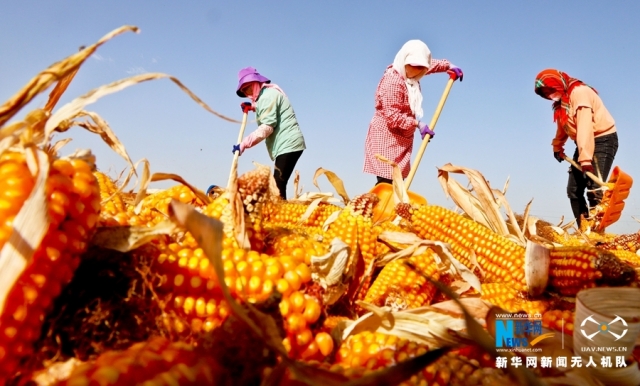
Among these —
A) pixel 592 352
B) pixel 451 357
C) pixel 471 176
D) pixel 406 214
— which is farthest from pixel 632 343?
pixel 471 176

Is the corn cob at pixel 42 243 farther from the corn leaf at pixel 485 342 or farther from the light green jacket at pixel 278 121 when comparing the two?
the light green jacket at pixel 278 121

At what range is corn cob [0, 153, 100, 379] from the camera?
0.69 m

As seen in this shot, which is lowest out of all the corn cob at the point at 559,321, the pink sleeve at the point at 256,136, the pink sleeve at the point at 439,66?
the corn cob at the point at 559,321

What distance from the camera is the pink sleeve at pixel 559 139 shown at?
21.4 ft

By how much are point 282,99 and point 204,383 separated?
5.01 m

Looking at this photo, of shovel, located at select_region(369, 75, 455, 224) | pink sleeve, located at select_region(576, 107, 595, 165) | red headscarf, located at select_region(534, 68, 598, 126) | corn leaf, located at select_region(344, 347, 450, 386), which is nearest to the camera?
corn leaf, located at select_region(344, 347, 450, 386)

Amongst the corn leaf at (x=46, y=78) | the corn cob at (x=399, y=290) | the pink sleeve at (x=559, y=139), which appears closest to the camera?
the corn leaf at (x=46, y=78)

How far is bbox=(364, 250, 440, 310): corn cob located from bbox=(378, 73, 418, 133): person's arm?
146 inches

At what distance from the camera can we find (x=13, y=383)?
28.1 inches

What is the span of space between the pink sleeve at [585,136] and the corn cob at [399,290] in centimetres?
527

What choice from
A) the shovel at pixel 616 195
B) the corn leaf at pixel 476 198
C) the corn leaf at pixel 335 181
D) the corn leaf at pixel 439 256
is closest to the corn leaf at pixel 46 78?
the corn leaf at pixel 439 256

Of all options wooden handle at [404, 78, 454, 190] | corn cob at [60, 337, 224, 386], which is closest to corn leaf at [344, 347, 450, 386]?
corn cob at [60, 337, 224, 386]

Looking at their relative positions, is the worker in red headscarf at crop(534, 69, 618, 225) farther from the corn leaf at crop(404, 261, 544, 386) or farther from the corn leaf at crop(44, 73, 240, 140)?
the corn leaf at crop(44, 73, 240, 140)

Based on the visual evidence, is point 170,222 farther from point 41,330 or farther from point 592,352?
point 592,352
